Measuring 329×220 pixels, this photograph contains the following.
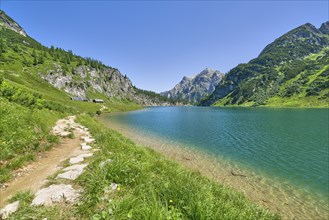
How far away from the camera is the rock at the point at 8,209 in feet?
19.4

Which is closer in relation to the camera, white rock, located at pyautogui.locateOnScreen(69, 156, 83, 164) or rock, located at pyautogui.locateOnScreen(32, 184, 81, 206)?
rock, located at pyautogui.locateOnScreen(32, 184, 81, 206)

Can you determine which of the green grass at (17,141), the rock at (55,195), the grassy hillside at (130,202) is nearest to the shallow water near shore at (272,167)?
the grassy hillside at (130,202)

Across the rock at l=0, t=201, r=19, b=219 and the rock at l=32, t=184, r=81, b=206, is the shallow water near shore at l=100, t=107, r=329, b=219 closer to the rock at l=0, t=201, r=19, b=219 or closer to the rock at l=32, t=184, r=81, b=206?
the rock at l=32, t=184, r=81, b=206

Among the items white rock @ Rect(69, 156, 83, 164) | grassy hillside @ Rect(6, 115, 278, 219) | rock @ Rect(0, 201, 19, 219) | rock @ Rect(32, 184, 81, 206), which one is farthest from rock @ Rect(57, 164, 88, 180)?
rock @ Rect(0, 201, 19, 219)

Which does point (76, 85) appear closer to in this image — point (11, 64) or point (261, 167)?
point (11, 64)

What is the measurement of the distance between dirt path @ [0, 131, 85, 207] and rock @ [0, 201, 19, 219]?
67 cm

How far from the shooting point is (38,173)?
32.4 feet

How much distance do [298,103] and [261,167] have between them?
219799 mm

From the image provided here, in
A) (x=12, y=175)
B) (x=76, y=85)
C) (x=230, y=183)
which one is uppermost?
(x=76, y=85)

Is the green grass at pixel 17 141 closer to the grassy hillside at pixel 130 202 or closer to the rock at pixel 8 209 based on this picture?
the rock at pixel 8 209

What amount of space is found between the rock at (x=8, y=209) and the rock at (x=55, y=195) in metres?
0.55

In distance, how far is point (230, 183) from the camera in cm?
1761

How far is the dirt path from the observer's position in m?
8.01

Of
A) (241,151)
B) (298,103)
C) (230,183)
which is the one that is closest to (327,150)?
(241,151)
